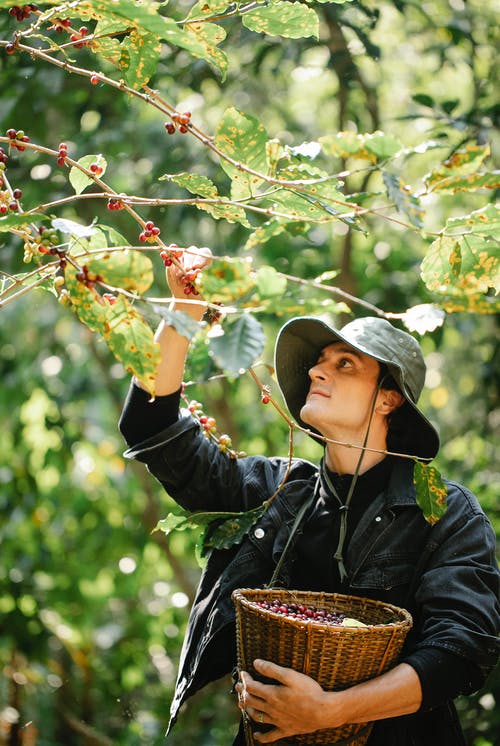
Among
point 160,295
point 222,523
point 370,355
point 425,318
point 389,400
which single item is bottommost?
point 160,295

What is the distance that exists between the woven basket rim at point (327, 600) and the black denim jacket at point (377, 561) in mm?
51

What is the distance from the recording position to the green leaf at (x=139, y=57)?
1.19 meters

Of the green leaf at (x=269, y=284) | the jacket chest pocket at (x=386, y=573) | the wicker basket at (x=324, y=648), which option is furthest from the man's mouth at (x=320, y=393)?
the green leaf at (x=269, y=284)

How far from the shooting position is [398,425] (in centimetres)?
181

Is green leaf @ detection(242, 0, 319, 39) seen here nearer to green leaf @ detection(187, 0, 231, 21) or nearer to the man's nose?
green leaf @ detection(187, 0, 231, 21)

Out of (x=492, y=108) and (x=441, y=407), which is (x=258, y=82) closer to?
(x=492, y=108)

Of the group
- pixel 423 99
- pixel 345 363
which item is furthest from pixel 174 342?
pixel 423 99

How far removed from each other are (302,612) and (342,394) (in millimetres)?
445

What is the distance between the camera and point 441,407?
515cm

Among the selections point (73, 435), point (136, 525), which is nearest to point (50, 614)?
point (136, 525)

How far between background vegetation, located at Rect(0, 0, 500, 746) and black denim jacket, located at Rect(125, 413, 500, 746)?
0.96 meters

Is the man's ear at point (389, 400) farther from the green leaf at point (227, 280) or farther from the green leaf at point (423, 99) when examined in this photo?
the green leaf at point (423, 99)

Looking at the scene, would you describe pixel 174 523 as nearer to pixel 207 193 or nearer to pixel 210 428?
pixel 210 428

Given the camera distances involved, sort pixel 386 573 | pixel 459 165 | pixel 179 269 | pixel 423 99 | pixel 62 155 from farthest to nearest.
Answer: pixel 423 99
pixel 386 573
pixel 179 269
pixel 62 155
pixel 459 165
